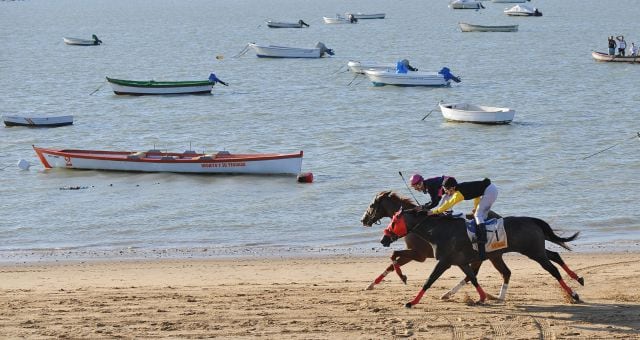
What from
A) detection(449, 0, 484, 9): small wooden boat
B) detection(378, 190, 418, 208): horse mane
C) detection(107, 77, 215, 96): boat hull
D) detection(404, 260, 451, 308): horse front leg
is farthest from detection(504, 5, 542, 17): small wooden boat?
detection(404, 260, 451, 308): horse front leg

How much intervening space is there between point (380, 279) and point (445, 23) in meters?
117

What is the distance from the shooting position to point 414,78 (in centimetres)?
6112

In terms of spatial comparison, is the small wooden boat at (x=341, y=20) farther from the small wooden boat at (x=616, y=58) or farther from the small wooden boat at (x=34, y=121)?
the small wooden boat at (x=34, y=121)

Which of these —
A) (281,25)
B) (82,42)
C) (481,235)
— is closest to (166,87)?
(481,235)

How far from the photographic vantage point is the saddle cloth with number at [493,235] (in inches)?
667

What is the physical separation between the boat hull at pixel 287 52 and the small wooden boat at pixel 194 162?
158 ft

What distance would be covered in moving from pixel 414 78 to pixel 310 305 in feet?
147

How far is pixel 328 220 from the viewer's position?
28.7 metres

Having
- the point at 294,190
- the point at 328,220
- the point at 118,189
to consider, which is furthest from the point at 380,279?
the point at 118,189

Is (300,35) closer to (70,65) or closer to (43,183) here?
(70,65)

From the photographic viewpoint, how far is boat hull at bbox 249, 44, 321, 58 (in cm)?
8419

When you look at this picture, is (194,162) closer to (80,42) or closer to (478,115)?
(478,115)

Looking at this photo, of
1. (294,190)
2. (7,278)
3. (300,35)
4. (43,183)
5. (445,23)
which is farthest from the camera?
(445,23)

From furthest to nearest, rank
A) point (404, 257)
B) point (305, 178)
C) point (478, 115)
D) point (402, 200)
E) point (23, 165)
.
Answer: point (478, 115), point (23, 165), point (305, 178), point (404, 257), point (402, 200)
